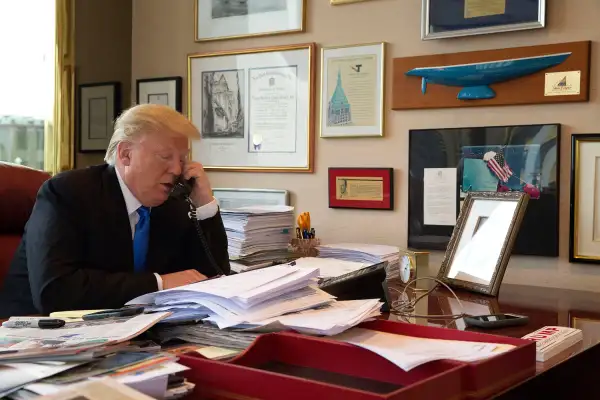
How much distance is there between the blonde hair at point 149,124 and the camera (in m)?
2.01

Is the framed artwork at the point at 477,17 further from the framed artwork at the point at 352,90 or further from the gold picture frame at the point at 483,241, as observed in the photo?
the gold picture frame at the point at 483,241

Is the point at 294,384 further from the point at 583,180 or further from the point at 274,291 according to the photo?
the point at 583,180

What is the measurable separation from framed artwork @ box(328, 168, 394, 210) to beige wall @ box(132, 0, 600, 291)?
3 centimetres

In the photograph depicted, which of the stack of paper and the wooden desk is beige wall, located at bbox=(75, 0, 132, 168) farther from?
the stack of paper

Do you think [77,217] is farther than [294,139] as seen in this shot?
No

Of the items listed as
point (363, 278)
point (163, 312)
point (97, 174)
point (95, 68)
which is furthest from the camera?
point (95, 68)

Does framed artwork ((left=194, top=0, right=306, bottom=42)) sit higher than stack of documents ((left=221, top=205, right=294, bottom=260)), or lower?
higher

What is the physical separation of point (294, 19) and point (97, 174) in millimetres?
1004

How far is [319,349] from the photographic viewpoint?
110 centimetres

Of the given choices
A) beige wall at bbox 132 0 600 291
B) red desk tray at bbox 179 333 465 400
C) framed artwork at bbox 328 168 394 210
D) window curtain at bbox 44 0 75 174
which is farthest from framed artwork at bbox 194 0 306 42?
red desk tray at bbox 179 333 465 400

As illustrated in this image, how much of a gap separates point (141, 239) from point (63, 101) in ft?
4.45

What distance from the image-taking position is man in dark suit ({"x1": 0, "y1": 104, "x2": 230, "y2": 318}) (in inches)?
70.0

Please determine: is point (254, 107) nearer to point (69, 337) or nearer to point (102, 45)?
point (102, 45)

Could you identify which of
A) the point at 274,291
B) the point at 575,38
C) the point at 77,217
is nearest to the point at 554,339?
the point at 274,291
